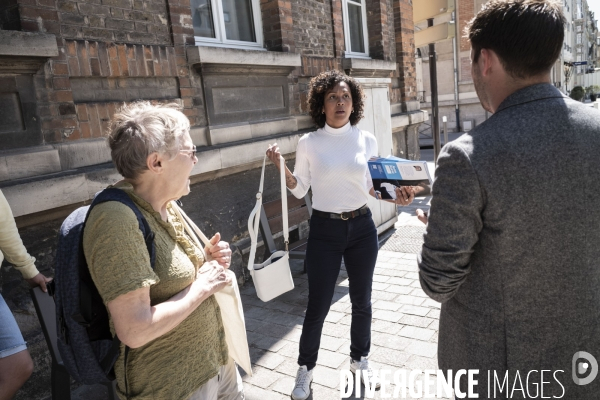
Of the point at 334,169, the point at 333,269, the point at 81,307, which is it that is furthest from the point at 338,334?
the point at 81,307

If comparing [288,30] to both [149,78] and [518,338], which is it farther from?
[518,338]

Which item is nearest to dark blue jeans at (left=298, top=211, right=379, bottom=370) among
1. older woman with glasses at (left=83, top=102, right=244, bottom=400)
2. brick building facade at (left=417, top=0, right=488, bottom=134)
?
older woman with glasses at (left=83, top=102, right=244, bottom=400)

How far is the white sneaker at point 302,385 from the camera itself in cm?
284

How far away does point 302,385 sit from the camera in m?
2.86

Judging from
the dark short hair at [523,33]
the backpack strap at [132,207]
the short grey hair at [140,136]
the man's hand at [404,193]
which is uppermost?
the dark short hair at [523,33]

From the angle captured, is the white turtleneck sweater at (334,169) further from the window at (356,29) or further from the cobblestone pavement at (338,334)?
the window at (356,29)

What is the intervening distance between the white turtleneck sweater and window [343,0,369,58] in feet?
14.3

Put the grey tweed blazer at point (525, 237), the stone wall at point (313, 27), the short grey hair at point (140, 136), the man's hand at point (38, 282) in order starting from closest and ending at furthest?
1. the grey tweed blazer at point (525, 237)
2. the short grey hair at point (140, 136)
3. the man's hand at point (38, 282)
4. the stone wall at point (313, 27)

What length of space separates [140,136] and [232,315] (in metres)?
0.90

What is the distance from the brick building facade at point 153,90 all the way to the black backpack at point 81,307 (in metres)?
1.64

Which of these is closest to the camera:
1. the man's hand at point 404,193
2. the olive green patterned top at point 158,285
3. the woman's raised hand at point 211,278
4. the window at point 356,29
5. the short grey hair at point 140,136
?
the olive green patterned top at point 158,285

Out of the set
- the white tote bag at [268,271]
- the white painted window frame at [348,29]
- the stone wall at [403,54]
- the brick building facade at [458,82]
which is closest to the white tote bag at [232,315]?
the white tote bag at [268,271]

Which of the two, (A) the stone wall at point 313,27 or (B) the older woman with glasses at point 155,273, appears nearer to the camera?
(B) the older woman with glasses at point 155,273

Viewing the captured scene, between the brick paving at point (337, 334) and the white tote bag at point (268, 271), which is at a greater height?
the white tote bag at point (268, 271)
